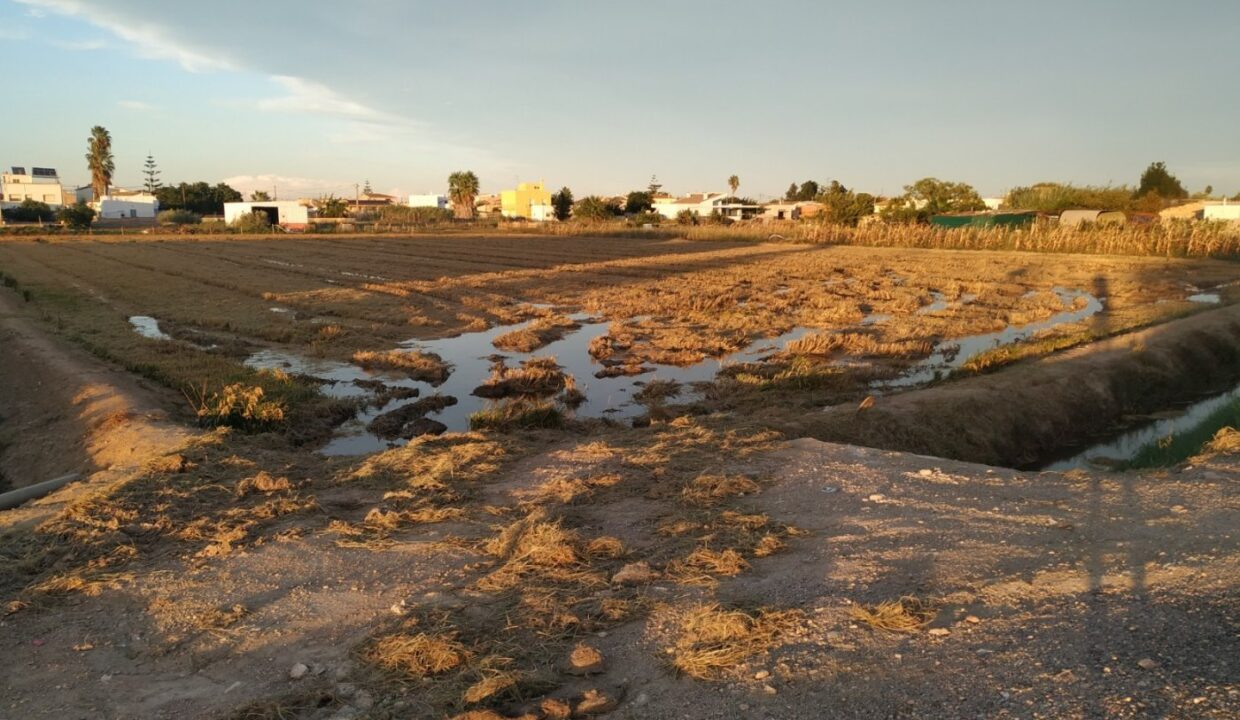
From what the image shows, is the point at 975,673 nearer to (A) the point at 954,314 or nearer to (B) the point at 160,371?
(B) the point at 160,371

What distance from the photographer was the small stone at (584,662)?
4094 mm

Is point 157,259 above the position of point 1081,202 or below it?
below

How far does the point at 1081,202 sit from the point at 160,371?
6837cm

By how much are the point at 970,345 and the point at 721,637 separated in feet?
50.9

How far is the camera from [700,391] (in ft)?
42.7

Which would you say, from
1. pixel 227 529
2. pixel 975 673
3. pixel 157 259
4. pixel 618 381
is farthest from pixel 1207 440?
pixel 157 259

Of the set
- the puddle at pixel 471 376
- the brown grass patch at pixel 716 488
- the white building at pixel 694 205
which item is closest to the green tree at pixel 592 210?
the white building at pixel 694 205

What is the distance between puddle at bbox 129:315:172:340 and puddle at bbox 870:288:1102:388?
52.3 ft

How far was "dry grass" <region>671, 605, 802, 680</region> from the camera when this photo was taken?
3.94 m

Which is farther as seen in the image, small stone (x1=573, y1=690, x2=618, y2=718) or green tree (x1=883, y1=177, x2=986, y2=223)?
green tree (x1=883, y1=177, x2=986, y2=223)

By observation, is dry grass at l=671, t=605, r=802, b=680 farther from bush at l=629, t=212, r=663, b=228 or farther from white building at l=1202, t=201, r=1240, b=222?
bush at l=629, t=212, r=663, b=228

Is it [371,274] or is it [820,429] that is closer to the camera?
Answer: [820,429]

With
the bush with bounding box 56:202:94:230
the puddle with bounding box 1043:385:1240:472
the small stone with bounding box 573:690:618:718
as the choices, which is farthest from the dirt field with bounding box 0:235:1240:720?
the bush with bounding box 56:202:94:230

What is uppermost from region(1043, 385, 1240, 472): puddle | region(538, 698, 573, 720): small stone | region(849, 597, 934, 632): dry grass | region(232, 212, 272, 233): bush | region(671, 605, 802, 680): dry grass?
region(232, 212, 272, 233): bush
